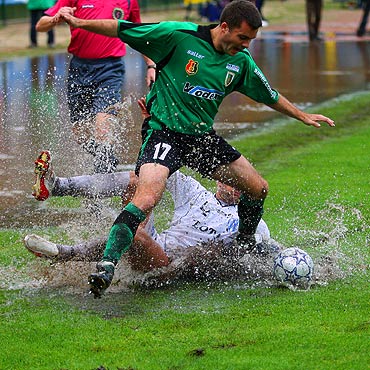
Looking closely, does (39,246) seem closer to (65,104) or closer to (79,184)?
(79,184)

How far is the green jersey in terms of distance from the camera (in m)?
6.58

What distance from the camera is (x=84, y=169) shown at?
8.77 m

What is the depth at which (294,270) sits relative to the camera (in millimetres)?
6418

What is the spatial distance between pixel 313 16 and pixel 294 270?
19.0 meters

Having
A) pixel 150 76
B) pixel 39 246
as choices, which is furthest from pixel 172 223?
pixel 150 76

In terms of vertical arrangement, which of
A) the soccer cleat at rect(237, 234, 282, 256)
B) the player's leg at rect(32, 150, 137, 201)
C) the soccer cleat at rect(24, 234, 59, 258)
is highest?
the player's leg at rect(32, 150, 137, 201)

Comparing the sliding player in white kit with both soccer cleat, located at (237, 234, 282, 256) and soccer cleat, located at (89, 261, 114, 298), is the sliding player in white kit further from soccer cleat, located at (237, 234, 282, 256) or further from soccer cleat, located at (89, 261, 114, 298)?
soccer cleat, located at (89, 261, 114, 298)

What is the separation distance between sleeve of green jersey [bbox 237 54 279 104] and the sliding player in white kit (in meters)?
0.67

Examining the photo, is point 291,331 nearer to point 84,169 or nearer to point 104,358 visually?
point 104,358

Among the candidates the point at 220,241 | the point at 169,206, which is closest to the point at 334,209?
the point at 169,206

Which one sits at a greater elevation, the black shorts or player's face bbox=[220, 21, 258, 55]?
player's face bbox=[220, 21, 258, 55]

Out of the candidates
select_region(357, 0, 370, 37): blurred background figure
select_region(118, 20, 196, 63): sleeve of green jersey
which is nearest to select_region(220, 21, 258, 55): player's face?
select_region(118, 20, 196, 63): sleeve of green jersey

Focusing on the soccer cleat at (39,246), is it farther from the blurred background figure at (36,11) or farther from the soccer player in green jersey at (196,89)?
the blurred background figure at (36,11)

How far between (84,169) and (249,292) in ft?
9.27
